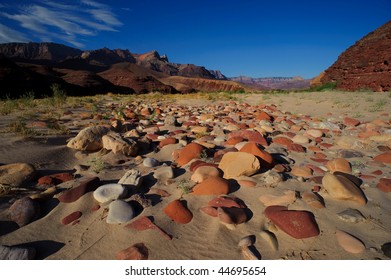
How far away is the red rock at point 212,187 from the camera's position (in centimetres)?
199

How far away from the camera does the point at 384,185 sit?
208cm

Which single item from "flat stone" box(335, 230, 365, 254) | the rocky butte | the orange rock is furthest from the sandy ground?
the rocky butte

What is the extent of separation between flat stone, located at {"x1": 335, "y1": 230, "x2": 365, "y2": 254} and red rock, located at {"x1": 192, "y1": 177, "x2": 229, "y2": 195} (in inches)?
33.8

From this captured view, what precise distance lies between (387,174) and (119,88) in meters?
36.0

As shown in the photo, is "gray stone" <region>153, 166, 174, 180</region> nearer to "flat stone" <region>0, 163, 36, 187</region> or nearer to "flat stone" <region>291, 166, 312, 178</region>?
"flat stone" <region>0, 163, 36, 187</region>

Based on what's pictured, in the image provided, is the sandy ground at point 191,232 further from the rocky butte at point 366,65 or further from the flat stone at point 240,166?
the rocky butte at point 366,65

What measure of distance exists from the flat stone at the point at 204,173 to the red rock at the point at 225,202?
33 cm

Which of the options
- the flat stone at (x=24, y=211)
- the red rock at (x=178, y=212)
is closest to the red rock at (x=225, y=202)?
the red rock at (x=178, y=212)

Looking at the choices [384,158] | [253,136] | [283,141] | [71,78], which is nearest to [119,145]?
[253,136]

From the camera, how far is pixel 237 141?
3.29 metres

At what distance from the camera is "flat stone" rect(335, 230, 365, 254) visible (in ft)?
4.56

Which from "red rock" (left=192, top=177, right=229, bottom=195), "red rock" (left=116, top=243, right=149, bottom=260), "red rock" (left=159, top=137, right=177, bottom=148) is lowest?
"red rock" (left=116, top=243, right=149, bottom=260)

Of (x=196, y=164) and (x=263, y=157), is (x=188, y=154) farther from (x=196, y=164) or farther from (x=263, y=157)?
(x=263, y=157)
